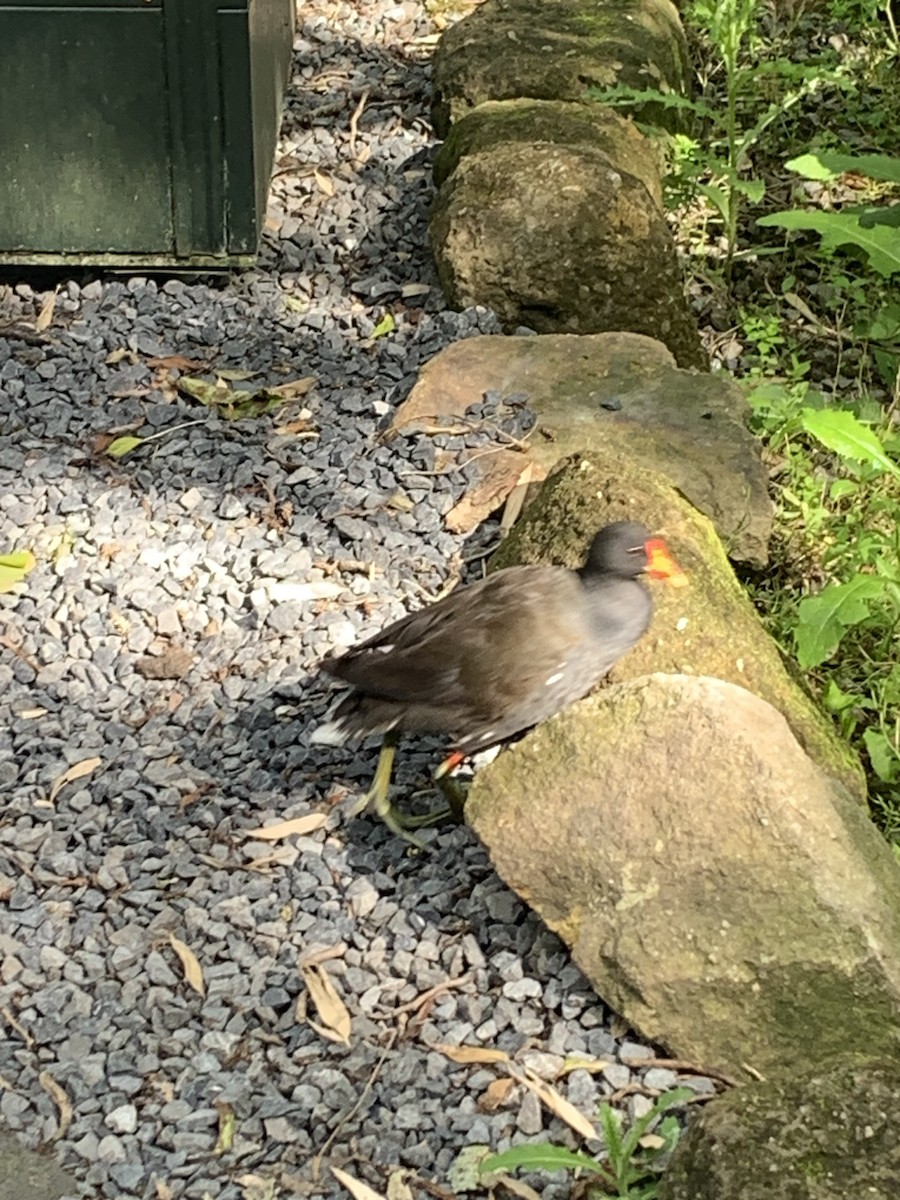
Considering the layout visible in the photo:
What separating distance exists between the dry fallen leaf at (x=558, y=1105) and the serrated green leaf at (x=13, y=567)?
6.92ft

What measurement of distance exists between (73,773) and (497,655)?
110 centimetres

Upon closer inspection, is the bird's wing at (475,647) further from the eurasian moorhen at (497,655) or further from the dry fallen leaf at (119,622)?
the dry fallen leaf at (119,622)

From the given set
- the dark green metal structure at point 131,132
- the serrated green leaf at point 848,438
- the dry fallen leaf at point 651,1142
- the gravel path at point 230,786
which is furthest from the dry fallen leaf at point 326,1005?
the dark green metal structure at point 131,132

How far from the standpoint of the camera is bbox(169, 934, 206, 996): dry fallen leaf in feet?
11.2

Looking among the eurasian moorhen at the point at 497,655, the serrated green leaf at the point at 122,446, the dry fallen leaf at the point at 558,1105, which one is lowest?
the dry fallen leaf at the point at 558,1105

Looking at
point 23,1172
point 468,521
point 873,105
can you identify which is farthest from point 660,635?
point 873,105

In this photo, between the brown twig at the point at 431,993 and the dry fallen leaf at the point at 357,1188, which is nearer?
the dry fallen leaf at the point at 357,1188

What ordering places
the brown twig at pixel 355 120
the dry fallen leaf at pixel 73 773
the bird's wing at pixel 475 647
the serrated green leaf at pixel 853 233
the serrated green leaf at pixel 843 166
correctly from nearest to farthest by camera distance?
1. the bird's wing at pixel 475 647
2. the dry fallen leaf at pixel 73 773
3. the serrated green leaf at pixel 853 233
4. the serrated green leaf at pixel 843 166
5. the brown twig at pixel 355 120

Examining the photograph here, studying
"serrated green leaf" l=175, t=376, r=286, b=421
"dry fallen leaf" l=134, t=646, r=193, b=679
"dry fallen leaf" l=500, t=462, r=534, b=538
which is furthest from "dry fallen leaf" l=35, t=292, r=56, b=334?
"dry fallen leaf" l=500, t=462, r=534, b=538

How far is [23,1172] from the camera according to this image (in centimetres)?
306

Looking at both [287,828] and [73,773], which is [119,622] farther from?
[287,828]

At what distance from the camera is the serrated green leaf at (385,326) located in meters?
5.69

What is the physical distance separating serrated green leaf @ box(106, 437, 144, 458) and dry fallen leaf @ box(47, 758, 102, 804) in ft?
4.34

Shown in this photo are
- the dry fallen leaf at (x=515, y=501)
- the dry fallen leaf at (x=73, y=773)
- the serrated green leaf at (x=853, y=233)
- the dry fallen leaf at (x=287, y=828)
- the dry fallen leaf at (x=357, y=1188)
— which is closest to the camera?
the dry fallen leaf at (x=357, y=1188)
